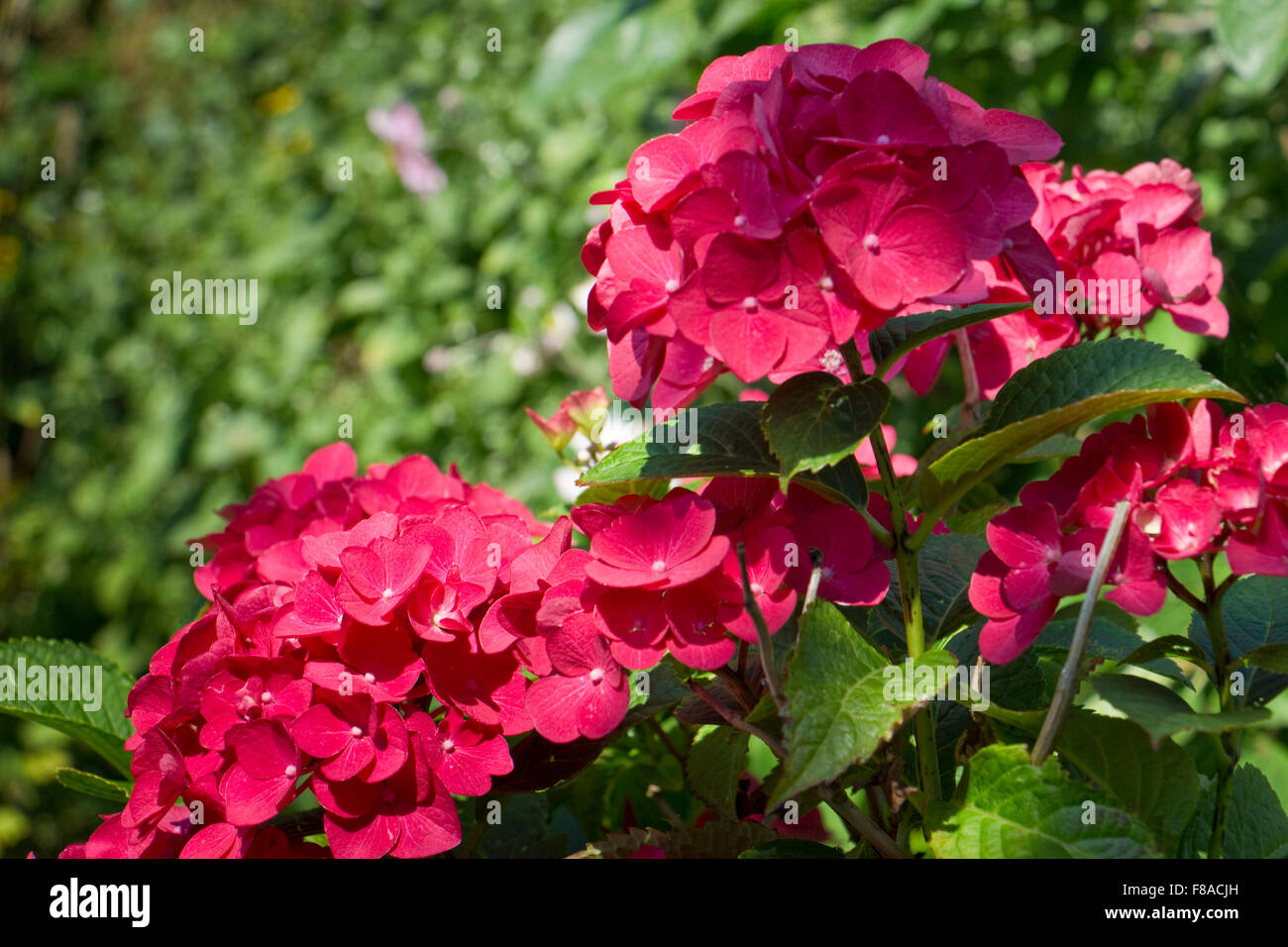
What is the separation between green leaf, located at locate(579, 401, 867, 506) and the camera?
578mm

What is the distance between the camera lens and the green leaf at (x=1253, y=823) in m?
0.62

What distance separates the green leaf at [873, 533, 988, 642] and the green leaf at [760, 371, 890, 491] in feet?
0.54

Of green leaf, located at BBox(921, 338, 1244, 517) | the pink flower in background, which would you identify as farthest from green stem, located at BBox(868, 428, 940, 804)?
the pink flower in background

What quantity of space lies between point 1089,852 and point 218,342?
8.63 feet

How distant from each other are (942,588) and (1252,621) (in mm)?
186

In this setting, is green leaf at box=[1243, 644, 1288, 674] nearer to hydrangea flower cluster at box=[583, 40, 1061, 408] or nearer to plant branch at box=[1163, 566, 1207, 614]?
plant branch at box=[1163, 566, 1207, 614]

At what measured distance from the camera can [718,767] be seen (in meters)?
0.70

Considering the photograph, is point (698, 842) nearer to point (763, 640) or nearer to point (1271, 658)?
point (763, 640)

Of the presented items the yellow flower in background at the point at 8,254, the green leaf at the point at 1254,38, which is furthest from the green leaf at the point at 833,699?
the yellow flower in background at the point at 8,254

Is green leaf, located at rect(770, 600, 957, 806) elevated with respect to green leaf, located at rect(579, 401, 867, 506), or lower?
lower

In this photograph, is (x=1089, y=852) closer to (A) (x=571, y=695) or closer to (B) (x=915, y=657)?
(B) (x=915, y=657)

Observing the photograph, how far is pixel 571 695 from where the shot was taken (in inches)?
23.3

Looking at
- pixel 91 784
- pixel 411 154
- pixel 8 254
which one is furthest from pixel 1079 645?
pixel 8 254
